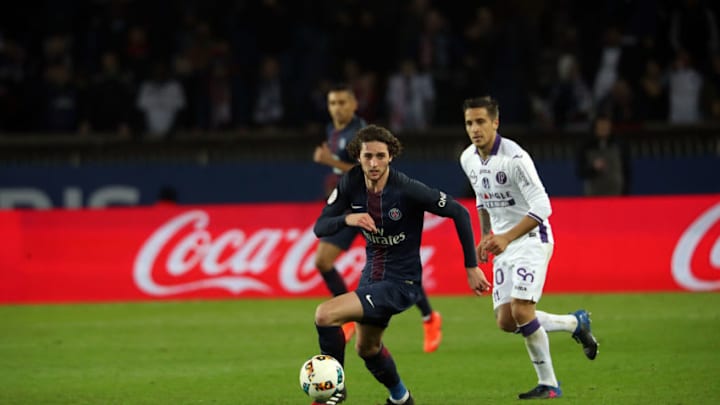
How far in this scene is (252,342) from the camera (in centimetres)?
1169

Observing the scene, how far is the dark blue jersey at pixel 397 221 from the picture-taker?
7.78 m

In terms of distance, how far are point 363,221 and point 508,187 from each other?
61.5 inches

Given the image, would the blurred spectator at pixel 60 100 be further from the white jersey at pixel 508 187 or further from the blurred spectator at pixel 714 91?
the white jersey at pixel 508 187

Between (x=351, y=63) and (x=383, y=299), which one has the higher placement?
(x=383, y=299)

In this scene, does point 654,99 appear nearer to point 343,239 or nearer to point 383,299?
point 343,239

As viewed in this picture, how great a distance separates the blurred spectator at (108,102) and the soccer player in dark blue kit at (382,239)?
11.5 metres

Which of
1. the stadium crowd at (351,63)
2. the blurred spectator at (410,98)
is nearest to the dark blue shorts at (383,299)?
the stadium crowd at (351,63)

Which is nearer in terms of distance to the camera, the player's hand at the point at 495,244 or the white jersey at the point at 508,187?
the player's hand at the point at 495,244

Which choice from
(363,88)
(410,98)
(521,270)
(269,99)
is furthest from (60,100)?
(521,270)

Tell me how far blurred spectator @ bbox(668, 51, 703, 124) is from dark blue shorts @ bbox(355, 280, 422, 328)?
1060 centimetres

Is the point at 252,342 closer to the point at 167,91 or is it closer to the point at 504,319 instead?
the point at 504,319

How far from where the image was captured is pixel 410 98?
18.2 m

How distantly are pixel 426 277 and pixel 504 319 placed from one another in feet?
20.5

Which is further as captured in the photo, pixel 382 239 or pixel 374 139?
pixel 382 239
